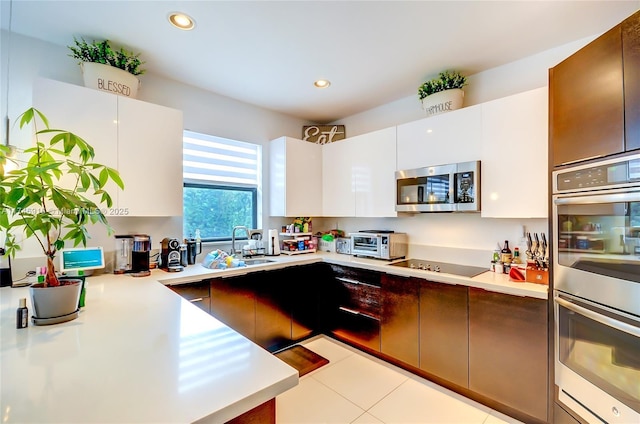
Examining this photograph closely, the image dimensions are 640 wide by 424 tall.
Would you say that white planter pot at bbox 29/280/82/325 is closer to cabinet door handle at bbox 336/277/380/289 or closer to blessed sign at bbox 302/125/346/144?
cabinet door handle at bbox 336/277/380/289

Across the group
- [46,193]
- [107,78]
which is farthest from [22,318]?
[107,78]

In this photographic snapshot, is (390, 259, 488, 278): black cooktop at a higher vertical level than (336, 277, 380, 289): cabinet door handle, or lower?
higher

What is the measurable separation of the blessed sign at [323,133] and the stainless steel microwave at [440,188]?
1.25 meters

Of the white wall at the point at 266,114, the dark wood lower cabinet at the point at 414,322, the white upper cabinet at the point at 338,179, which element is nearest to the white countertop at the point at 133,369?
the dark wood lower cabinet at the point at 414,322

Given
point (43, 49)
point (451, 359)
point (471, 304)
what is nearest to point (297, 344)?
point (451, 359)

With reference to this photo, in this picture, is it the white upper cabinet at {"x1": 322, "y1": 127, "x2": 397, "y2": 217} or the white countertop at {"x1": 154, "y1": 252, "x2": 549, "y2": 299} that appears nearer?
the white countertop at {"x1": 154, "y1": 252, "x2": 549, "y2": 299}

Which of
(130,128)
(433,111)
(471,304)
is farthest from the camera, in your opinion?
(433,111)

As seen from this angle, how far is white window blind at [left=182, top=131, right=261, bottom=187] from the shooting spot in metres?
2.77

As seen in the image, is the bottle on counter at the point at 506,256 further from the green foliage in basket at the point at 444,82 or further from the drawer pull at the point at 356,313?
the green foliage in basket at the point at 444,82

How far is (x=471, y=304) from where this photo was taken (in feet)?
6.52

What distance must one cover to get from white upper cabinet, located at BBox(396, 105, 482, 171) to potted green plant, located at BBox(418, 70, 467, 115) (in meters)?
0.12

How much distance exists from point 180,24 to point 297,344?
283cm

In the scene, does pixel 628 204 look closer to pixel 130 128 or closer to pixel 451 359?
pixel 451 359

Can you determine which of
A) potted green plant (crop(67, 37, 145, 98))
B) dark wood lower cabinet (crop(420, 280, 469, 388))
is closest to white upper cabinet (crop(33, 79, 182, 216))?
potted green plant (crop(67, 37, 145, 98))
